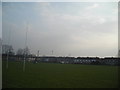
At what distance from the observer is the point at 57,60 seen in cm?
6359

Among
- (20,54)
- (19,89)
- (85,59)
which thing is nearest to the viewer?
(19,89)

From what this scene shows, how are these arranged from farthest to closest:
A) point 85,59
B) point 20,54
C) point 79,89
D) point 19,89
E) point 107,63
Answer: point 85,59 < point 107,63 < point 20,54 < point 79,89 < point 19,89

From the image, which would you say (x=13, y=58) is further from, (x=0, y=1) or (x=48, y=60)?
(x=0, y=1)

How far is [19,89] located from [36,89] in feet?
2.23

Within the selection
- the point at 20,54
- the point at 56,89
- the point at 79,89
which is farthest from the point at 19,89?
the point at 20,54

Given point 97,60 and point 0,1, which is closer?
point 0,1

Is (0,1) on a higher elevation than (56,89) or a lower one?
higher

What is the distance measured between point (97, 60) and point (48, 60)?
1646 centimetres

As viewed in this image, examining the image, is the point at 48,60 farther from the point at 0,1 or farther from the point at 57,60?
the point at 0,1

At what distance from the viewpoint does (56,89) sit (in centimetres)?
803

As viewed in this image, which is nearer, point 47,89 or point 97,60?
point 47,89

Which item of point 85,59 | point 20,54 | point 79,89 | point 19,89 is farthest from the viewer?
point 85,59

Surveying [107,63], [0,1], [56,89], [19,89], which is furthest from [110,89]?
[107,63]

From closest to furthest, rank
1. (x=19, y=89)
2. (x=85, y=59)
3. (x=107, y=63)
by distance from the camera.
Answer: (x=19, y=89) < (x=107, y=63) < (x=85, y=59)
